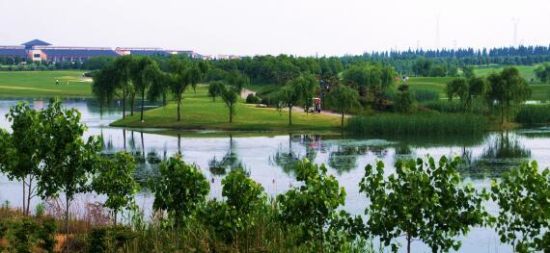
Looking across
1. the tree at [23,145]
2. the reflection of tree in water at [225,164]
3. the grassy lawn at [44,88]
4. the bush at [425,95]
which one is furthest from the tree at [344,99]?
the grassy lawn at [44,88]

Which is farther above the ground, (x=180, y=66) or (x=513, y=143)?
(x=180, y=66)

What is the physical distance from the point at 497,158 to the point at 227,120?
38690mm

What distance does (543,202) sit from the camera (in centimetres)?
1906

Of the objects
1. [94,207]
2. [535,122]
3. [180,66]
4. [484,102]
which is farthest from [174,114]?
[94,207]

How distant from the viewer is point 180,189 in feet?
81.1

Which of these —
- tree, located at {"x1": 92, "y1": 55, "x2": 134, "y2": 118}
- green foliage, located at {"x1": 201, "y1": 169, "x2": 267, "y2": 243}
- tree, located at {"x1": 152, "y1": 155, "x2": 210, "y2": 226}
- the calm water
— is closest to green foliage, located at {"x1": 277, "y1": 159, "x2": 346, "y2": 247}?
green foliage, located at {"x1": 201, "y1": 169, "x2": 267, "y2": 243}

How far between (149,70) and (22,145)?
209ft

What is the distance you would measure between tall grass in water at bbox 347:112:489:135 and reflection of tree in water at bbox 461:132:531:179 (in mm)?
5435

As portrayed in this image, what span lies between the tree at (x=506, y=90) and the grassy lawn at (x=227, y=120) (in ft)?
62.4

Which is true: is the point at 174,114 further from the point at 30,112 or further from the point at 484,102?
the point at 30,112

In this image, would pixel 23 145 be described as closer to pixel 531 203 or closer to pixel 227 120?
pixel 531 203

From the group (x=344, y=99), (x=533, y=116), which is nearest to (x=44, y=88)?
(x=344, y=99)

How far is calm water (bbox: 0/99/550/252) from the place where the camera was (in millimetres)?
48344

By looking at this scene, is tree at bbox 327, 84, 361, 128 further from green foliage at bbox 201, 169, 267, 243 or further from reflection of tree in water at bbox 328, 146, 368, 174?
green foliage at bbox 201, 169, 267, 243
